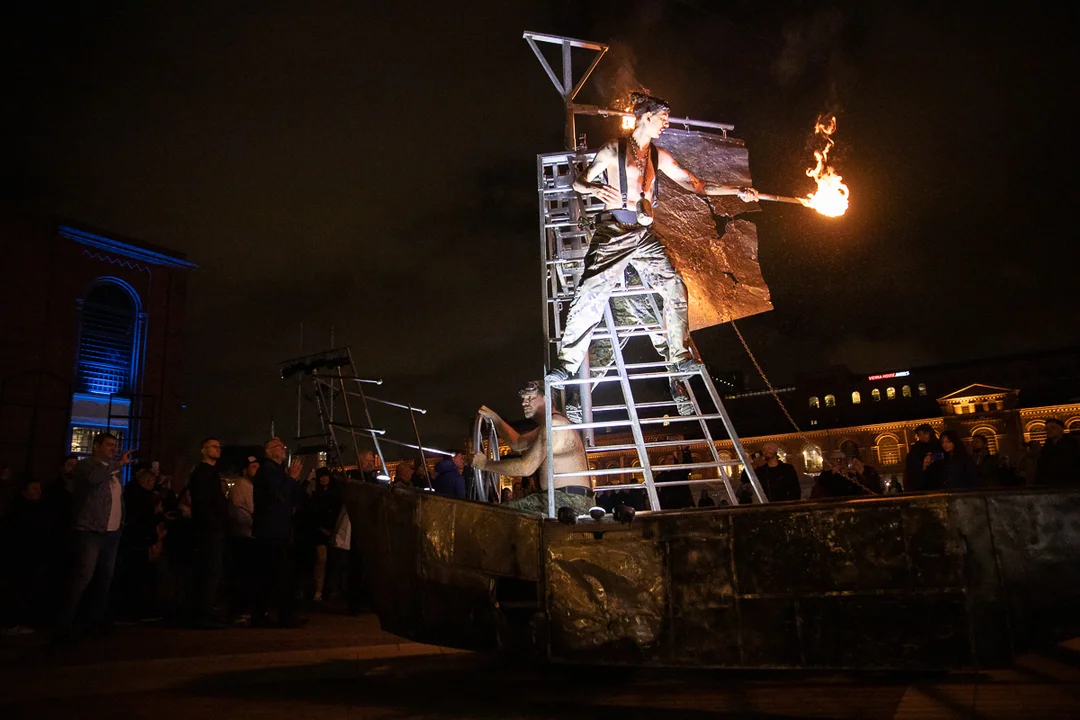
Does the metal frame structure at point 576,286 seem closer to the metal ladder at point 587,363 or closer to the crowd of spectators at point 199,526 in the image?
the metal ladder at point 587,363

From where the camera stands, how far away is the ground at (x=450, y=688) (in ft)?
11.9

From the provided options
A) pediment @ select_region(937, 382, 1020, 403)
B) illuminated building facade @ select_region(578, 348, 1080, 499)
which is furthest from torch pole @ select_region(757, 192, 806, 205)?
pediment @ select_region(937, 382, 1020, 403)

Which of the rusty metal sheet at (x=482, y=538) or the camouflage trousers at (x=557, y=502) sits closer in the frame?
the rusty metal sheet at (x=482, y=538)

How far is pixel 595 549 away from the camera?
3793mm

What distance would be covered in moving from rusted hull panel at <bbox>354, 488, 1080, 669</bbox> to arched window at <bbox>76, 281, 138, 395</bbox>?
86.7 feet

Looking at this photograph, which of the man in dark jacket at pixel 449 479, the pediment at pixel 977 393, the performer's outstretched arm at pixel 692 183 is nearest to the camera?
the performer's outstretched arm at pixel 692 183

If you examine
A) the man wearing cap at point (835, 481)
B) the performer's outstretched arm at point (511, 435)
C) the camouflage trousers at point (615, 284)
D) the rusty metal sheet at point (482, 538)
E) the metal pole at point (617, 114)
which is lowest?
the rusty metal sheet at point (482, 538)

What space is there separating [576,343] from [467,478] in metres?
6.06

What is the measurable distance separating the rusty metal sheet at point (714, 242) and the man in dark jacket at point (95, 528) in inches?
225

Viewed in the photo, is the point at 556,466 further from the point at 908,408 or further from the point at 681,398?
the point at 908,408

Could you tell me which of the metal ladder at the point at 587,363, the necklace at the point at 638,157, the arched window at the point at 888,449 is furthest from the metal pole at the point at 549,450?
the arched window at the point at 888,449

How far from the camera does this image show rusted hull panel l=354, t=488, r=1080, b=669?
11.0ft

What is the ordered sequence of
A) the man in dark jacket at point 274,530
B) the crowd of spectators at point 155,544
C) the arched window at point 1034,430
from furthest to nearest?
the arched window at point 1034,430
the man in dark jacket at point 274,530
the crowd of spectators at point 155,544

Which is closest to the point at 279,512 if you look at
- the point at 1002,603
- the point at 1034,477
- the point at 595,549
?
the point at 595,549
